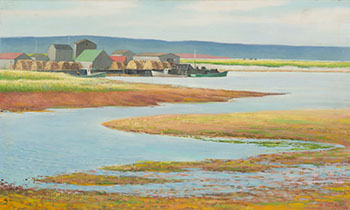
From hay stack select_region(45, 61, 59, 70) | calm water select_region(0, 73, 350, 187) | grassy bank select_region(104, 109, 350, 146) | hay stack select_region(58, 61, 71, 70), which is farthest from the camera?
hay stack select_region(45, 61, 59, 70)

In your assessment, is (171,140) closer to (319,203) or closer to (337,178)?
(337,178)

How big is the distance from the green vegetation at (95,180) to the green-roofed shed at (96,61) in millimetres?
117016

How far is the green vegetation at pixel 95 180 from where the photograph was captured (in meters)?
16.0

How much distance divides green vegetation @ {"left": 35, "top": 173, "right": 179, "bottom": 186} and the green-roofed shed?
117016 mm

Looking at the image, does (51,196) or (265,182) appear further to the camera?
(265,182)

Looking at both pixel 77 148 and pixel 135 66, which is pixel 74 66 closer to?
pixel 135 66

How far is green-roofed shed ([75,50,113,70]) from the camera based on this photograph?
13375 cm

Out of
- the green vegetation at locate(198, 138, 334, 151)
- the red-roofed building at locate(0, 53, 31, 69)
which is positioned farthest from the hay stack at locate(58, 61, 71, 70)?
the green vegetation at locate(198, 138, 334, 151)

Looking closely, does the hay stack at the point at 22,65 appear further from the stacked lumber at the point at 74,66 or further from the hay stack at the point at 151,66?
the hay stack at the point at 151,66

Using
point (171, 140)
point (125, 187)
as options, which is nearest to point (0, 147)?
point (171, 140)

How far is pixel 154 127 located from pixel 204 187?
14469mm

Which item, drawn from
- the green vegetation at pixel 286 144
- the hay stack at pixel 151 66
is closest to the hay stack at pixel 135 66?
the hay stack at pixel 151 66

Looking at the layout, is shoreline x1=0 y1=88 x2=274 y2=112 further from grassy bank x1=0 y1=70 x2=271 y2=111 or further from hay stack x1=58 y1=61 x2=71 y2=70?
hay stack x1=58 y1=61 x2=71 y2=70

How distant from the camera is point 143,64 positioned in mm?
143625
